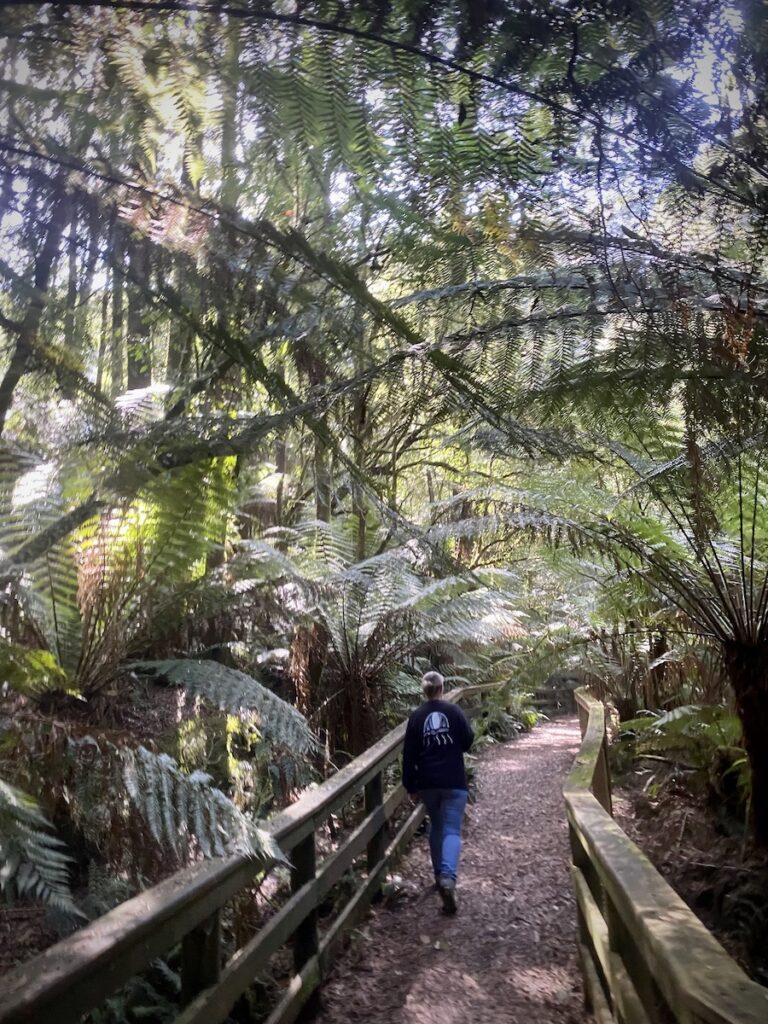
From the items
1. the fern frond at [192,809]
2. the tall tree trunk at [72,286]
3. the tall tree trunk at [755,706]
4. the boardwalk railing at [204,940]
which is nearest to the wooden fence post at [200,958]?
the boardwalk railing at [204,940]

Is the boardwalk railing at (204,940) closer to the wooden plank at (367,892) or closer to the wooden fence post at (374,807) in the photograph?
the wooden plank at (367,892)

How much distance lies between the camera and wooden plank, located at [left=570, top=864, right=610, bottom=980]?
7.72ft

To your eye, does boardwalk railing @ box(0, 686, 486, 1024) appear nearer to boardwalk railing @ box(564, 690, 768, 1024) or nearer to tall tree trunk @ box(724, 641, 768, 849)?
boardwalk railing @ box(564, 690, 768, 1024)

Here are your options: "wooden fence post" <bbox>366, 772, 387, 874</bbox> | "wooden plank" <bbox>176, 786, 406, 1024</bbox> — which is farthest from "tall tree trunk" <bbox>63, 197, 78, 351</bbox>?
"wooden fence post" <bbox>366, 772, 387, 874</bbox>

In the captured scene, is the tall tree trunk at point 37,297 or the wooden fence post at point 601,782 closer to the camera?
the tall tree trunk at point 37,297

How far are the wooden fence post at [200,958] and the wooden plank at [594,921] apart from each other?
3.96ft

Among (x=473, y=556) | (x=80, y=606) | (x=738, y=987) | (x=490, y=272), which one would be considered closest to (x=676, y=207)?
(x=490, y=272)

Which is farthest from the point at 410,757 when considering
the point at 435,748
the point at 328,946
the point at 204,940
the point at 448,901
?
the point at 204,940

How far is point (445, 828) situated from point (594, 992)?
191 centimetres

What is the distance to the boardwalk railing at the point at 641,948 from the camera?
1.17 meters

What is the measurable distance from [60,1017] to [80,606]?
91.5 inches

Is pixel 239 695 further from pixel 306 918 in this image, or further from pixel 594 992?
pixel 594 992

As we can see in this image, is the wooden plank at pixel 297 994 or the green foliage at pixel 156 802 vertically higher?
the green foliage at pixel 156 802

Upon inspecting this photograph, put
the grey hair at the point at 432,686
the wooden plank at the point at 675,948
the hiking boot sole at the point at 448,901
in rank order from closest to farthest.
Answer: the wooden plank at the point at 675,948, the hiking boot sole at the point at 448,901, the grey hair at the point at 432,686
